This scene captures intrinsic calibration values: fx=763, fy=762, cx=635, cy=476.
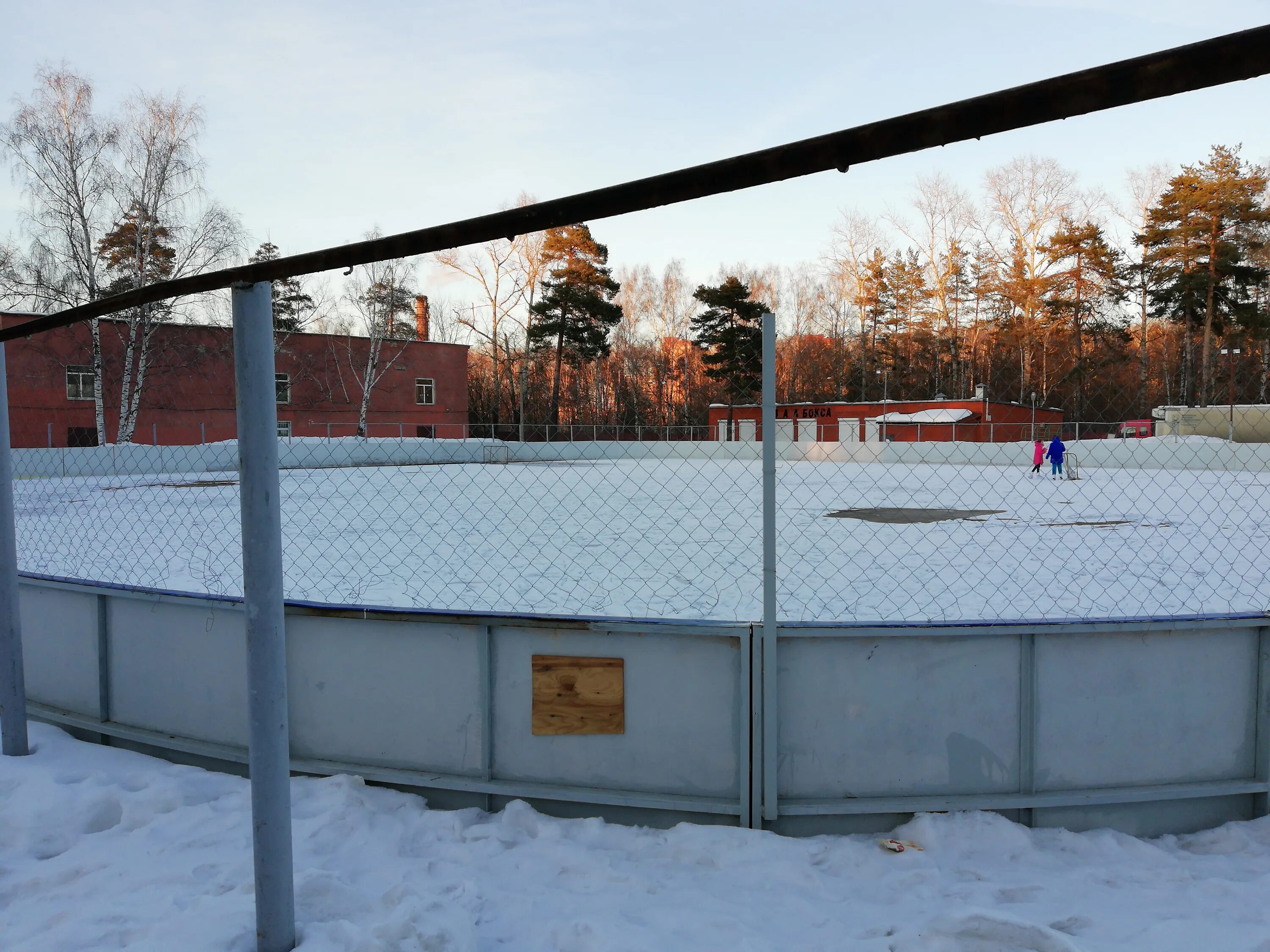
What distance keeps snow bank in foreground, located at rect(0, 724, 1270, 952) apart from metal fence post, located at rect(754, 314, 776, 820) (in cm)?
18

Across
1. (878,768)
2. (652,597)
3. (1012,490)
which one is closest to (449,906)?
(878,768)

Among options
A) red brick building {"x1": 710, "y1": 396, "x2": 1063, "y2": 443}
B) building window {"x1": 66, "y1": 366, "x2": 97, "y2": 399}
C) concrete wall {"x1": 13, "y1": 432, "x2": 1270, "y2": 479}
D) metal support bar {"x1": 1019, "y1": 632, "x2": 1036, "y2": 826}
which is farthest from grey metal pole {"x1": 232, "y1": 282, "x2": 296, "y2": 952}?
building window {"x1": 66, "y1": 366, "x2": 97, "y2": 399}

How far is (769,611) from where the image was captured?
270 centimetres

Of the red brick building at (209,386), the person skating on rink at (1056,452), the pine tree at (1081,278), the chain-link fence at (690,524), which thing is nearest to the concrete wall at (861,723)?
the chain-link fence at (690,524)

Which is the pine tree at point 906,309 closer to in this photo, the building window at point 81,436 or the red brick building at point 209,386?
the red brick building at point 209,386

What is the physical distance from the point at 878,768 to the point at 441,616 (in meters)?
1.69

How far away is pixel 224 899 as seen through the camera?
2229 mm

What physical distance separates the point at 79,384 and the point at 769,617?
1298 inches

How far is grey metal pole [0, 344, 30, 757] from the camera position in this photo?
317cm

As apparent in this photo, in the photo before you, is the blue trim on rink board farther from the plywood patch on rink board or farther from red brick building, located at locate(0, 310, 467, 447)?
red brick building, located at locate(0, 310, 467, 447)

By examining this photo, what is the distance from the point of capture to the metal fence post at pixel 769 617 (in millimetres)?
2617

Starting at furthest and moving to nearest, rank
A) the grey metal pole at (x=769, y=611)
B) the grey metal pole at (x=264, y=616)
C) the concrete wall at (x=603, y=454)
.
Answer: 1. the concrete wall at (x=603, y=454)
2. the grey metal pole at (x=769, y=611)
3. the grey metal pole at (x=264, y=616)

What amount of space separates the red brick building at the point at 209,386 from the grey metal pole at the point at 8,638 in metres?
17.5

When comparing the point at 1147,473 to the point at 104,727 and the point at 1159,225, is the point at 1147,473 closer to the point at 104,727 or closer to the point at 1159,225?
the point at 1159,225
